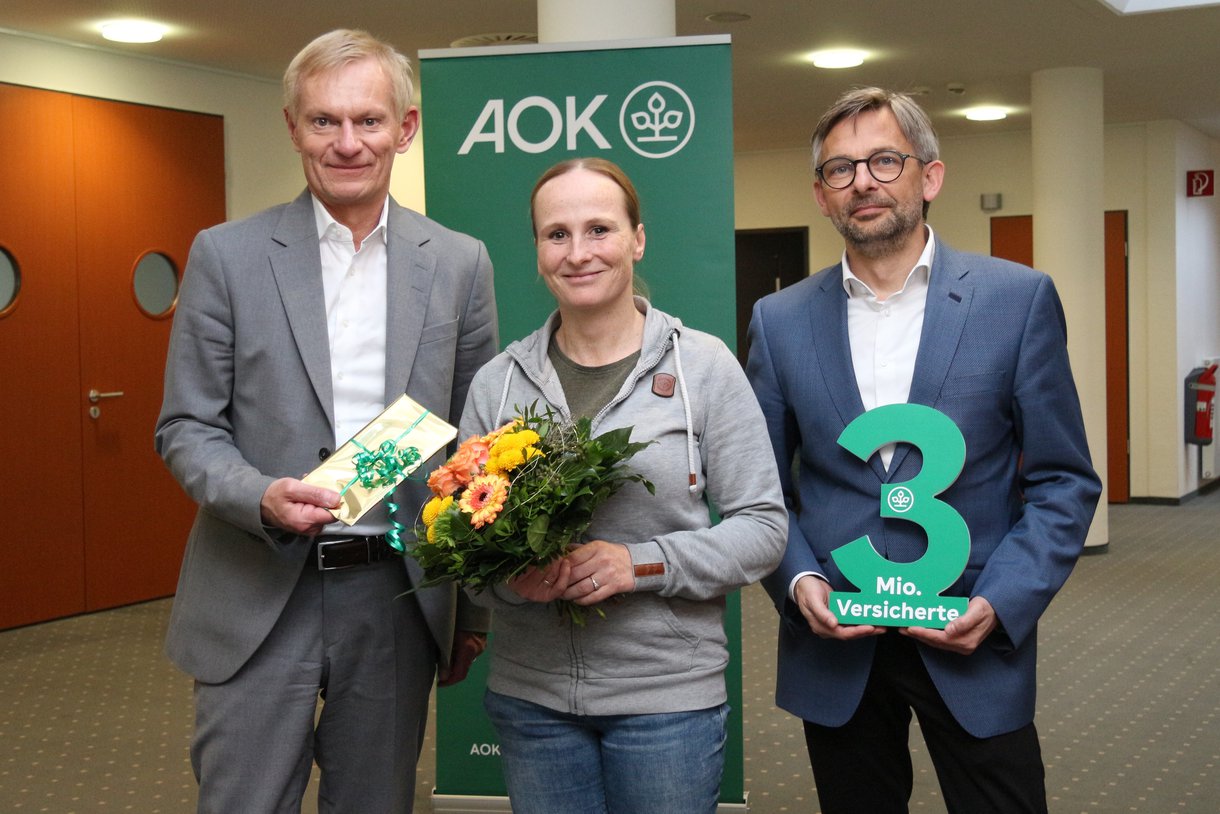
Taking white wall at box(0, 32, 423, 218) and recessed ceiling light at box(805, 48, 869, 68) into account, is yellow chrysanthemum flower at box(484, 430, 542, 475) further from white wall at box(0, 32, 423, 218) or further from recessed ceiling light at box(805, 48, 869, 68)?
recessed ceiling light at box(805, 48, 869, 68)

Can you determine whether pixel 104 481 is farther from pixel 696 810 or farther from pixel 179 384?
pixel 696 810

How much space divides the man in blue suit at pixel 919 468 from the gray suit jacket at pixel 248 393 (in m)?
0.70

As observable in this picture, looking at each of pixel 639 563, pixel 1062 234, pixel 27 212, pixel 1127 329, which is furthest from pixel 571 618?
pixel 1127 329

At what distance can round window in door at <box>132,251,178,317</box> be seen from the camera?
280 inches

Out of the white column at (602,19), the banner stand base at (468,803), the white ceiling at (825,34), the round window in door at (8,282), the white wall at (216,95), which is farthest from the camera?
the white wall at (216,95)

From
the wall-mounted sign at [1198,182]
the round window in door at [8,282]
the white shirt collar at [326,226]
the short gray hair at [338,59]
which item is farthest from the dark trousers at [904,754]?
the wall-mounted sign at [1198,182]

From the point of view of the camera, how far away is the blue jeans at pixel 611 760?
1.87 meters

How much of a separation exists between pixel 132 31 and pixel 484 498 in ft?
18.1

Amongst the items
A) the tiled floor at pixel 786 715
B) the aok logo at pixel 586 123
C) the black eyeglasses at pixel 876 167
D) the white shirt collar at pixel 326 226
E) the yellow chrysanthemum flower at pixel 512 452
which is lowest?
the tiled floor at pixel 786 715

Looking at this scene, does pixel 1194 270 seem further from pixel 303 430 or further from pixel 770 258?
pixel 303 430

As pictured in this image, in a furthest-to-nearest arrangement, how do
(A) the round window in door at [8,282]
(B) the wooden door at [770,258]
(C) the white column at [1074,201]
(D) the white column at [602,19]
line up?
(B) the wooden door at [770,258]
(C) the white column at [1074,201]
(A) the round window in door at [8,282]
(D) the white column at [602,19]

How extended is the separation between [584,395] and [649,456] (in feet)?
0.51

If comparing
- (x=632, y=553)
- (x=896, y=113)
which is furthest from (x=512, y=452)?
(x=896, y=113)

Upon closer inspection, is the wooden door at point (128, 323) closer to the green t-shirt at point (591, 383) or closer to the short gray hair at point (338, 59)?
the short gray hair at point (338, 59)
